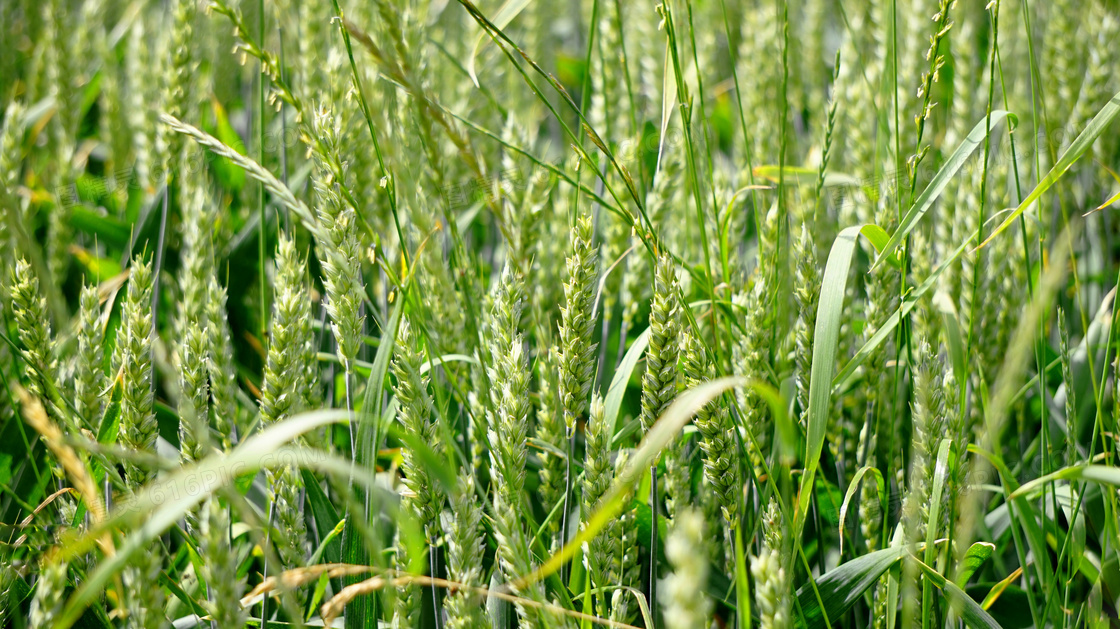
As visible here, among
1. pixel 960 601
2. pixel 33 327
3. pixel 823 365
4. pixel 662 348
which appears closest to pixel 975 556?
pixel 960 601

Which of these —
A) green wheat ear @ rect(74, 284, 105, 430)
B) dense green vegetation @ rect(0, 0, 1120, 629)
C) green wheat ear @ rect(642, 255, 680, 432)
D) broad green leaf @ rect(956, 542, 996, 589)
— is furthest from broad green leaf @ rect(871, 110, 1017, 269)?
green wheat ear @ rect(74, 284, 105, 430)

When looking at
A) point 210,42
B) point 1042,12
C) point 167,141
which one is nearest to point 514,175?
point 167,141

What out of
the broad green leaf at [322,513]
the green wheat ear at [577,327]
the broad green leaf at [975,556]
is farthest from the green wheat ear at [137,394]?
the broad green leaf at [975,556]

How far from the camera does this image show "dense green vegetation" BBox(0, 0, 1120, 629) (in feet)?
1.92

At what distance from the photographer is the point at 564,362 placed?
0.66 metres

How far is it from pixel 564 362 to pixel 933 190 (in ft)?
1.20

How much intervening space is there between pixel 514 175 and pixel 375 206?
20 centimetres

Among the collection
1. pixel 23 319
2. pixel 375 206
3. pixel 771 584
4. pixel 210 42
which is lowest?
pixel 771 584

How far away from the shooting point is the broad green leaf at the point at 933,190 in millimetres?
676

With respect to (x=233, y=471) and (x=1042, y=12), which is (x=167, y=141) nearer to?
(x=233, y=471)

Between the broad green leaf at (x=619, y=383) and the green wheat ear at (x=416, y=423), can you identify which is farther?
the broad green leaf at (x=619, y=383)

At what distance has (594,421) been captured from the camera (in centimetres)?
63

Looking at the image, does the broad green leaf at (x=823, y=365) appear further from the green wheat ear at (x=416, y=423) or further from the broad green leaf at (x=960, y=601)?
→ the green wheat ear at (x=416, y=423)

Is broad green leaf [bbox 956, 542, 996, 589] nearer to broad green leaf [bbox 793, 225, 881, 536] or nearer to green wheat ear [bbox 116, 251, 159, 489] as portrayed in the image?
broad green leaf [bbox 793, 225, 881, 536]
